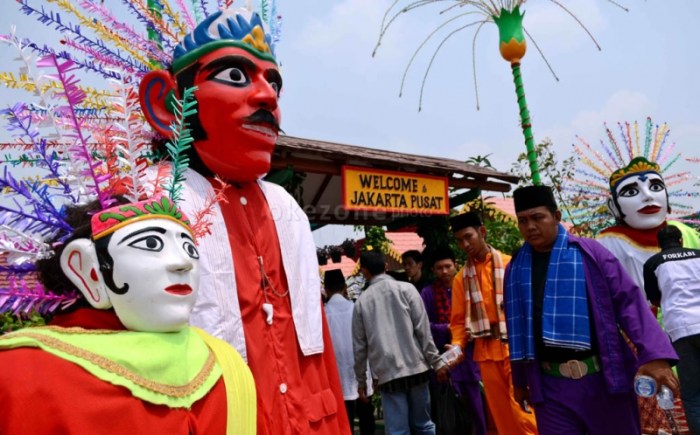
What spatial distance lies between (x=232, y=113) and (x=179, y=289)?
106 centimetres

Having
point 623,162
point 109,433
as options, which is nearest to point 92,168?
point 109,433

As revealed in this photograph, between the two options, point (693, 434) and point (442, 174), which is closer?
point (693, 434)

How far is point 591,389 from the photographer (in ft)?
9.96

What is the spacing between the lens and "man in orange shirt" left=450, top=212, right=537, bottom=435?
453cm

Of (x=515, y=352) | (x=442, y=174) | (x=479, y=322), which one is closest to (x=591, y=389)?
(x=515, y=352)

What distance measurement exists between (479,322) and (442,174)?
2.23 meters

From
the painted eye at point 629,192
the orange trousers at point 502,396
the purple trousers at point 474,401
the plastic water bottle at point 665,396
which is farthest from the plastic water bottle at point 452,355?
the painted eye at point 629,192

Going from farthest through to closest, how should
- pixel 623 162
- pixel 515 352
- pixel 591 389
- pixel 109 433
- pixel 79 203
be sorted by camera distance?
pixel 623 162 → pixel 515 352 → pixel 591 389 → pixel 79 203 → pixel 109 433

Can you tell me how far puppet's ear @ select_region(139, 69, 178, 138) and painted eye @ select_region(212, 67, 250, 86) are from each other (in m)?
0.21

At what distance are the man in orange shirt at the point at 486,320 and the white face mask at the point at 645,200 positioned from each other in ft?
3.92

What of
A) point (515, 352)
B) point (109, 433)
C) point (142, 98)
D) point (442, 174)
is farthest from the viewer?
point (442, 174)

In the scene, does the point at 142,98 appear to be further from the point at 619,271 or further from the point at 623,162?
the point at 623,162

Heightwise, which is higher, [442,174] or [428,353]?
[442,174]

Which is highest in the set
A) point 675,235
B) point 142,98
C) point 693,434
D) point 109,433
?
point 142,98
